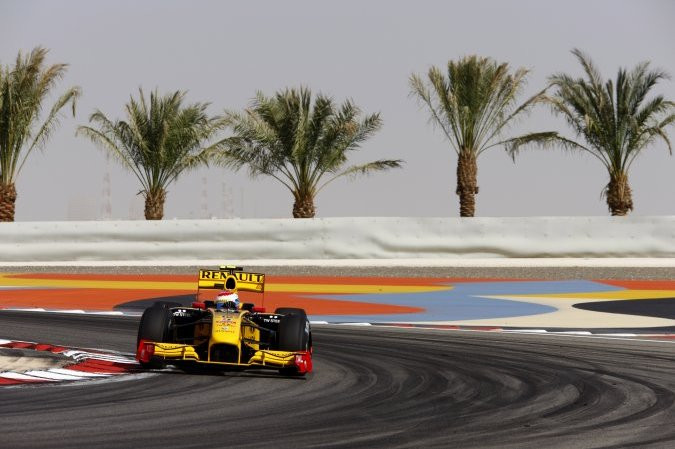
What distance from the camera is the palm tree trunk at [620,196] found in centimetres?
4166

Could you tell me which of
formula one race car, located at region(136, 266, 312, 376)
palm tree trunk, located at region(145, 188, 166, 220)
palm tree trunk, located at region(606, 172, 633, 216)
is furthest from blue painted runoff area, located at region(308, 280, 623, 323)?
palm tree trunk, located at region(145, 188, 166, 220)

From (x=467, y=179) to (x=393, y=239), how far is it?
11.3 metres

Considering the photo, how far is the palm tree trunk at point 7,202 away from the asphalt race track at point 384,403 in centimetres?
2740

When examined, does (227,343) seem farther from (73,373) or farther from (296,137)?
(296,137)

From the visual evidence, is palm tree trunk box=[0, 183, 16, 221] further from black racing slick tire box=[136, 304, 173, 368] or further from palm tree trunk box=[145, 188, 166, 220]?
black racing slick tire box=[136, 304, 173, 368]

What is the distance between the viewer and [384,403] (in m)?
9.89

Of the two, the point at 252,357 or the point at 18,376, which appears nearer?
the point at 18,376

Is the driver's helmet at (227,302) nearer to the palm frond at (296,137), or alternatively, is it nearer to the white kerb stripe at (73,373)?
the white kerb stripe at (73,373)

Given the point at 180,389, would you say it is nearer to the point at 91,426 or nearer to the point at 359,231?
the point at 91,426

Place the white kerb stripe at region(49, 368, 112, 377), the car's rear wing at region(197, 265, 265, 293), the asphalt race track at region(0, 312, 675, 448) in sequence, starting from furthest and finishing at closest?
1. the car's rear wing at region(197, 265, 265, 293)
2. the white kerb stripe at region(49, 368, 112, 377)
3. the asphalt race track at region(0, 312, 675, 448)

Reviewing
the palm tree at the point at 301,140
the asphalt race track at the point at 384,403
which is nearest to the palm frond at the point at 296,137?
the palm tree at the point at 301,140

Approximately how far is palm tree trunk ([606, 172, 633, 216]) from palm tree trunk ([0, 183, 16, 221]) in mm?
21294

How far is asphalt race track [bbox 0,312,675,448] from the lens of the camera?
8125 millimetres

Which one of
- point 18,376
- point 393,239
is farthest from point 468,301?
point 18,376
